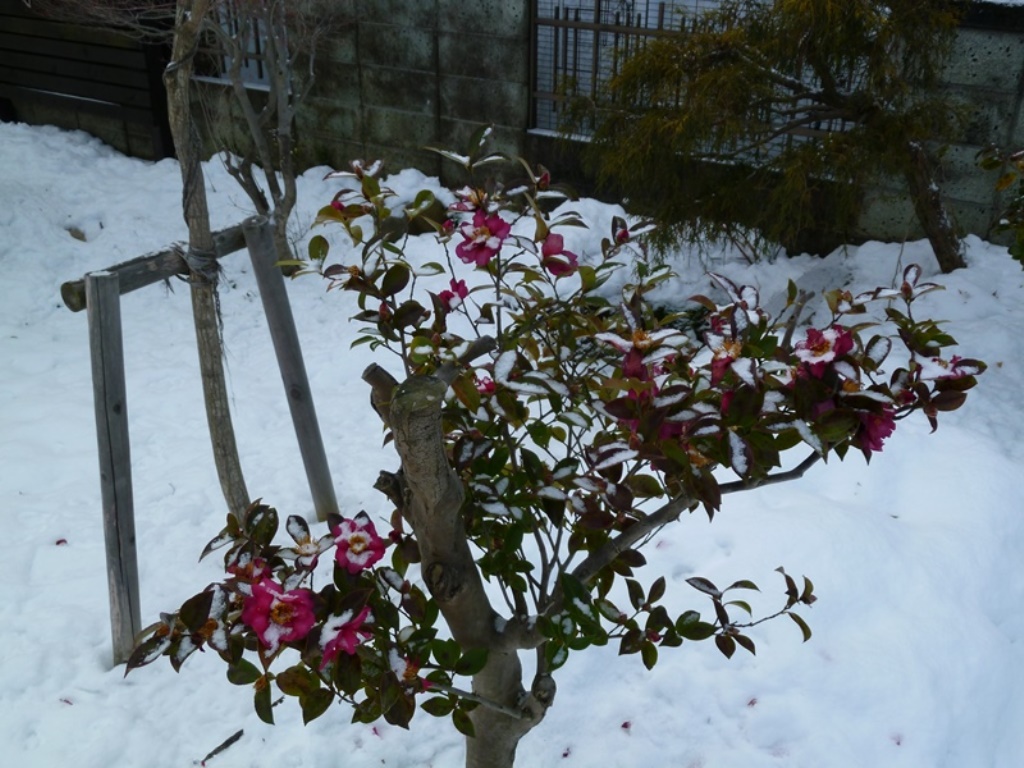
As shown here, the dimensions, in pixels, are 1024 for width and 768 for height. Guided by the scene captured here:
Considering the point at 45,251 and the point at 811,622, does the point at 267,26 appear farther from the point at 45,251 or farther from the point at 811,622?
the point at 811,622

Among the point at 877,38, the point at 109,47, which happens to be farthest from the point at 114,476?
the point at 109,47

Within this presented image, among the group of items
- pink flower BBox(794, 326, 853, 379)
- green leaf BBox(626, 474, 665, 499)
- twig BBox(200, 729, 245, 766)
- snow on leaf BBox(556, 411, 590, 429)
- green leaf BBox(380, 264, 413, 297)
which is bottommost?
twig BBox(200, 729, 245, 766)

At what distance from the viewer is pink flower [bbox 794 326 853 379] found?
4.40ft

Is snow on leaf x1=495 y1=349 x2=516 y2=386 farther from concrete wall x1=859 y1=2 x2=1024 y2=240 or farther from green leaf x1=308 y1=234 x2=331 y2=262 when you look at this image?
concrete wall x1=859 y1=2 x2=1024 y2=240

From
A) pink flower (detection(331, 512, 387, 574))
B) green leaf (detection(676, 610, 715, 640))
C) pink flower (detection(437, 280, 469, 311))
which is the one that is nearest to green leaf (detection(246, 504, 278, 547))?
pink flower (detection(331, 512, 387, 574))

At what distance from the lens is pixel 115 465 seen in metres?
2.74

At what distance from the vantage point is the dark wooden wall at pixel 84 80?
25.5 ft

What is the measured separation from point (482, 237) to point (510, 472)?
46 centimetres

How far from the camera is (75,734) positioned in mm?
2508

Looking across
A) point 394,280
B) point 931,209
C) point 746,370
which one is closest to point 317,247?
point 394,280

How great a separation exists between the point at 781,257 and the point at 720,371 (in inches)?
177

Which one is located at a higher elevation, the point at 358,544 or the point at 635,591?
the point at 358,544

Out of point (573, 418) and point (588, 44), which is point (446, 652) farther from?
point (588, 44)

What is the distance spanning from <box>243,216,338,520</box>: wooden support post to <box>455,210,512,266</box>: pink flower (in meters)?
1.29
